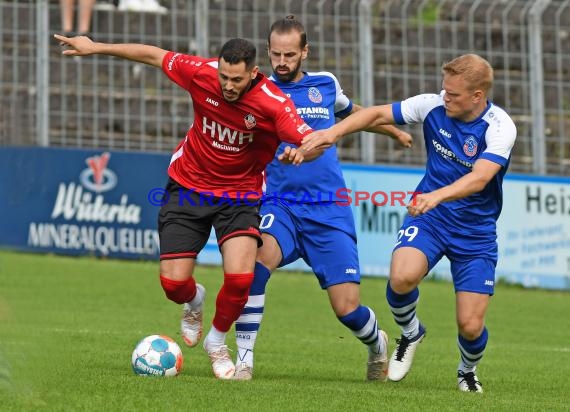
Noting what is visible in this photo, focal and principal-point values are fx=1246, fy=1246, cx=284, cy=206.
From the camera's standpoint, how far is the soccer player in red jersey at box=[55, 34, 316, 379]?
849cm

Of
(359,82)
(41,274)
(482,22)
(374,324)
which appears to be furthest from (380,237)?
(374,324)

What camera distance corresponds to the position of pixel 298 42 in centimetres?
888

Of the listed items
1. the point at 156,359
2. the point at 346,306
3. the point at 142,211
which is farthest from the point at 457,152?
the point at 142,211

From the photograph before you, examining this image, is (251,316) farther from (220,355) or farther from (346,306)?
(346,306)

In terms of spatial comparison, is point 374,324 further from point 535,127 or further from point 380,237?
point 535,127

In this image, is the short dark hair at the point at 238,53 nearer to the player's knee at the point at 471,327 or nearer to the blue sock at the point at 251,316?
the blue sock at the point at 251,316

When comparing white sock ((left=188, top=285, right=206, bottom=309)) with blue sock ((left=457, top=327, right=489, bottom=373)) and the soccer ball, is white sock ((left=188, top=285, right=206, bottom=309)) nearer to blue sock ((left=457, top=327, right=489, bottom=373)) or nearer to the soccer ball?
the soccer ball

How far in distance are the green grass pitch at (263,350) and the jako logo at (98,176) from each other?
111 centimetres

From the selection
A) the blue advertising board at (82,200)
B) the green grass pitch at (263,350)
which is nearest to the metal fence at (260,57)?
the blue advertising board at (82,200)

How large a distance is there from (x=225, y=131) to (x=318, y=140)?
0.91 metres

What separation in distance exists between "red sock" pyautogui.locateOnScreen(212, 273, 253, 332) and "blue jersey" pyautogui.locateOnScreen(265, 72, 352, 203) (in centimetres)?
97

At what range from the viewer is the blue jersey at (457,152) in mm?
8539

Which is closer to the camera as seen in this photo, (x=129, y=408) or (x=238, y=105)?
(x=129, y=408)

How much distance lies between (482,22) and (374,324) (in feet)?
33.4
